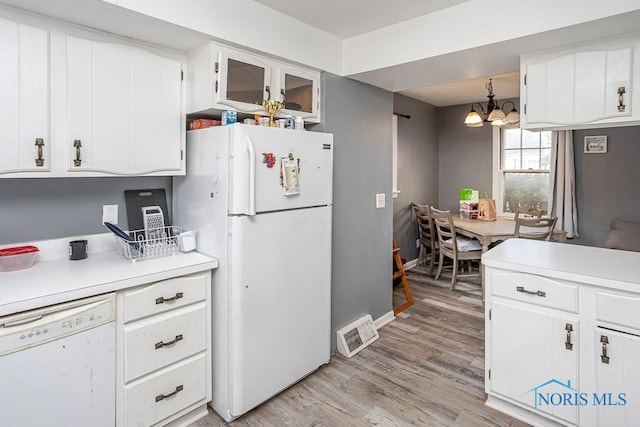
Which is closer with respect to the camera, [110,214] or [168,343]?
[168,343]

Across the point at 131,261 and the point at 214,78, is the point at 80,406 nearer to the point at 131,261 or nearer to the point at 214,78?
the point at 131,261

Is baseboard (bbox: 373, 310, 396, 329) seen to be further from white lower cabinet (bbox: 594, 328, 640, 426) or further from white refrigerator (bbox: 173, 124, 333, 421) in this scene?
white lower cabinet (bbox: 594, 328, 640, 426)

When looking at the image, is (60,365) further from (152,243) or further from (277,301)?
(277,301)

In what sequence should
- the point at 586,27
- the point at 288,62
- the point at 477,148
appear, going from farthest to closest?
1. the point at 477,148
2. the point at 288,62
3. the point at 586,27

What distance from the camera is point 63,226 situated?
2.04 metres

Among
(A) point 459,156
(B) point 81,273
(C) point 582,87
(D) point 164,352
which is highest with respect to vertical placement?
(A) point 459,156

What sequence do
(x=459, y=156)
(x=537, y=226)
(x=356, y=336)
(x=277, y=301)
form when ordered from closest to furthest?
(x=277, y=301) → (x=356, y=336) → (x=537, y=226) → (x=459, y=156)

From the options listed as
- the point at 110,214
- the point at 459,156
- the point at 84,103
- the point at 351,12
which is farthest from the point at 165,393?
the point at 459,156

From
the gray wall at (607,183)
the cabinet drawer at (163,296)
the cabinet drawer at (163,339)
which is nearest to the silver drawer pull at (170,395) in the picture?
the cabinet drawer at (163,339)

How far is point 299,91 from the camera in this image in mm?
2521

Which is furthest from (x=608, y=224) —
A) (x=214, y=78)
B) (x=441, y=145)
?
(x=214, y=78)

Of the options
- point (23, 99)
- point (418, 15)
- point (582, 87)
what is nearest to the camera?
point (23, 99)

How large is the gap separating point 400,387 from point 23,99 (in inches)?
101

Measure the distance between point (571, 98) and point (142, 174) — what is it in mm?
2443
